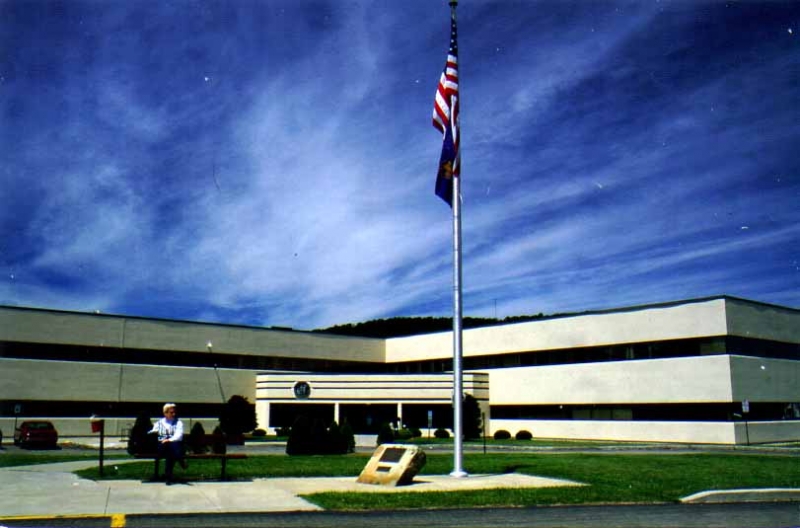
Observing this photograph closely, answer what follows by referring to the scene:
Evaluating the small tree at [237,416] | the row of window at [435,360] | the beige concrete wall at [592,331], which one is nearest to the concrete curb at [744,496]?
the row of window at [435,360]

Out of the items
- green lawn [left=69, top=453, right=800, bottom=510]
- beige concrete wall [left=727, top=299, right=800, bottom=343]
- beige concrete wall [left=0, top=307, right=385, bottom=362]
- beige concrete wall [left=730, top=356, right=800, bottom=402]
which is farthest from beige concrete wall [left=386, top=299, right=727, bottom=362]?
green lawn [left=69, top=453, right=800, bottom=510]

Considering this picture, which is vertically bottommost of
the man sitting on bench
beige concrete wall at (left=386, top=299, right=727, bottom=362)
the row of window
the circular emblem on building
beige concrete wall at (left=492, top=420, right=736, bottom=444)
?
beige concrete wall at (left=492, top=420, right=736, bottom=444)

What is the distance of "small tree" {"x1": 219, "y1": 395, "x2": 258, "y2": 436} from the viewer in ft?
161

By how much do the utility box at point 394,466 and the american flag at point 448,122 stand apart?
593cm

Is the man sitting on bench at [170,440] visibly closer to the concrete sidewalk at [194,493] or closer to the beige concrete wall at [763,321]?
the concrete sidewalk at [194,493]

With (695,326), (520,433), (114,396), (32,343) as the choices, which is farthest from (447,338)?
(32,343)

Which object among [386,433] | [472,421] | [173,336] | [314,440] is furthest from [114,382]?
[314,440]

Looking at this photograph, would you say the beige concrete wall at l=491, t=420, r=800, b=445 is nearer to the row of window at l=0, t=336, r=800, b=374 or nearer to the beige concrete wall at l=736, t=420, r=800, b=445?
the beige concrete wall at l=736, t=420, r=800, b=445

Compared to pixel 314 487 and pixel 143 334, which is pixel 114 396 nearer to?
pixel 143 334

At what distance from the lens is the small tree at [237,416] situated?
4906 centimetres

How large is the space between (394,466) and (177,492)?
4.05 meters

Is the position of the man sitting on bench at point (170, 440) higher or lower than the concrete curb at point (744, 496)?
higher

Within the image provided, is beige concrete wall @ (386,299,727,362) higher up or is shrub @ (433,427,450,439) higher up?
beige concrete wall @ (386,299,727,362)

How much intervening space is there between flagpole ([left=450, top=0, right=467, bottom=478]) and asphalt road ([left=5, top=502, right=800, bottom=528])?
483 cm
